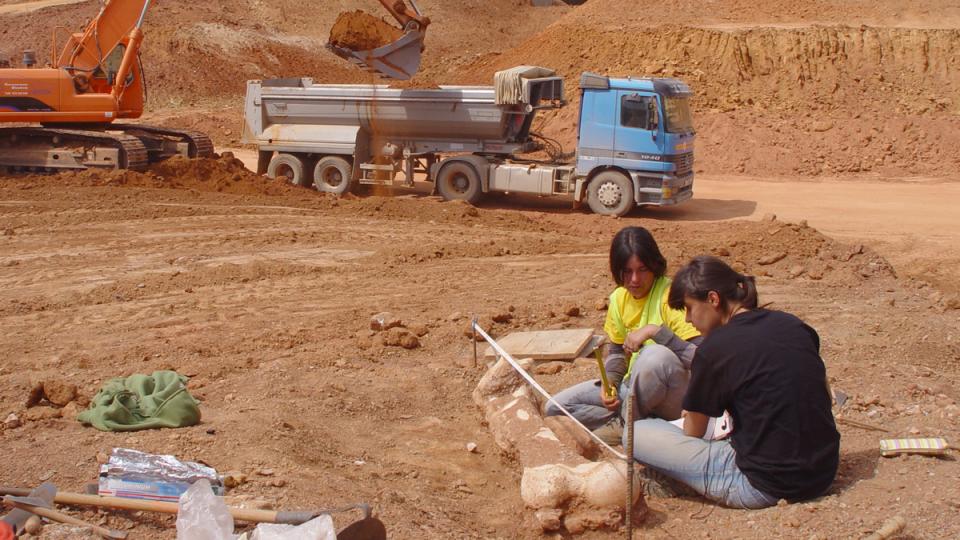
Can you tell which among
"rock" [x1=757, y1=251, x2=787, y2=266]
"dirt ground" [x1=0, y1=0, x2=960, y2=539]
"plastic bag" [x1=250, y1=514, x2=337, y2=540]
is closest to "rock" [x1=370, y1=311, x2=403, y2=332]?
"dirt ground" [x1=0, y1=0, x2=960, y2=539]

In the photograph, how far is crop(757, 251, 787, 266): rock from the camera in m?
11.8

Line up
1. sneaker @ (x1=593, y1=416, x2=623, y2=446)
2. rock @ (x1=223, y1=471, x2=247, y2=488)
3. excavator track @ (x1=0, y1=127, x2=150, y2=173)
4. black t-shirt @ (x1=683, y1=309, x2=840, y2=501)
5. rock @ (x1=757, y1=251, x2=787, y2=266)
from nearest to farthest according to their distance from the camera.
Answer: black t-shirt @ (x1=683, y1=309, x2=840, y2=501) < rock @ (x1=223, y1=471, x2=247, y2=488) < sneaker @ (x1=593, y1=416, x2=623, y2=446) < rock @ (x1=757, y1=251, x2=787, y2=266) < excavator track @ (x1=0, y1=127, x2=150, y2=173)

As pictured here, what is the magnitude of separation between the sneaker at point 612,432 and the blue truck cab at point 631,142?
1002cm

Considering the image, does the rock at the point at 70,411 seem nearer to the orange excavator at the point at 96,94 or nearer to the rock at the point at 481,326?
the rock at the point at 481,326

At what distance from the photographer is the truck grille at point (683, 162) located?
1578cm

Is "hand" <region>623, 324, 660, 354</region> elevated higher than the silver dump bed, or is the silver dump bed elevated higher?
the silver dump bed

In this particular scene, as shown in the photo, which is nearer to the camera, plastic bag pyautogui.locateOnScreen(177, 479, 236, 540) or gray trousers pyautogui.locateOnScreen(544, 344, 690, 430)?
plastic bag pyautogui.locateOnScreen(177, 479, 236, 540)

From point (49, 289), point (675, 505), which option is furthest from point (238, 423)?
point (49, 289)

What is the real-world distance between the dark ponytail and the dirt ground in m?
1.03

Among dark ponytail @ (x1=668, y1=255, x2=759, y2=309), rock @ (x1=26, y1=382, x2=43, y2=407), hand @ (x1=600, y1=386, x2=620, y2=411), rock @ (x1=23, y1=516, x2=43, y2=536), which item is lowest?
rock @ (x1=26, y1=382, x2=43, y2=407)

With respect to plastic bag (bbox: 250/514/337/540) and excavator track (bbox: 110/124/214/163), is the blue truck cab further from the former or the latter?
plastic bag (bbox: 250/514/337/540)

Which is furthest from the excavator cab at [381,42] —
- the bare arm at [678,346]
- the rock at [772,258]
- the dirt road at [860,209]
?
the bare arm at [678,346]

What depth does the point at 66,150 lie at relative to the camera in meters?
16.9

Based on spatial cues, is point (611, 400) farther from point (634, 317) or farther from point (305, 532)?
point (305, 532)
